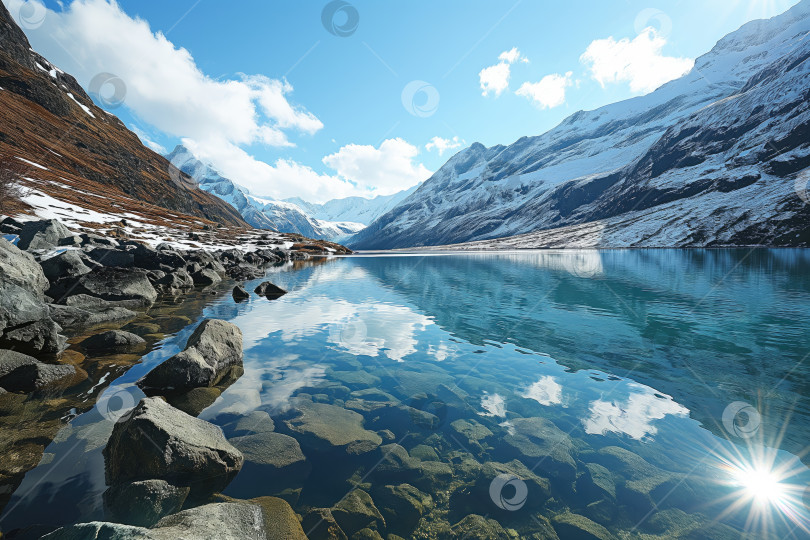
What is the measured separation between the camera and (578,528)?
21.7 ft

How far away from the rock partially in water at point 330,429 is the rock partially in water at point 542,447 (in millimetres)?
3652

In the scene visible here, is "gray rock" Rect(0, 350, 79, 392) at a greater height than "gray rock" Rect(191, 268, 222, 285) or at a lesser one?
lesser

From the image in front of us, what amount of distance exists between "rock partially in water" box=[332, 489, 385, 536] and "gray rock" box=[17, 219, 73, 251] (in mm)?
42357

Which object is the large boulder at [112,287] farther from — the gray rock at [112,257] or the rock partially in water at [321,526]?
the rock partially in water at [321,526]

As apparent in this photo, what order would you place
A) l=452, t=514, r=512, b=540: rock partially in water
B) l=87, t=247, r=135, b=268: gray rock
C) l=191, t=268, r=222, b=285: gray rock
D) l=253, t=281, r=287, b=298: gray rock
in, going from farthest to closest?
l=191, t=268, r=222, b=285: gray rock, l=253, t=281, r=287, b=298: gray rock, l=87, t=247, r=135, b=268: gray rock, l=452, t=514, r=512, b=540: rock partially in water

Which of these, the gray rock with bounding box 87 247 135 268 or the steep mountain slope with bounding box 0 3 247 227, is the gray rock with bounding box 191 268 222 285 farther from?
the steep mountain slope with bounding box 0 3 247 227

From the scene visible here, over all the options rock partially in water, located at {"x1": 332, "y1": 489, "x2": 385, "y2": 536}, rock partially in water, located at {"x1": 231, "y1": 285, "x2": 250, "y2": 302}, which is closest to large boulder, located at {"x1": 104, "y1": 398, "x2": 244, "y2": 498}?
rock partially in water, located at {"x1": 332, "y1": 489, "x2": 385, "y2": 536}

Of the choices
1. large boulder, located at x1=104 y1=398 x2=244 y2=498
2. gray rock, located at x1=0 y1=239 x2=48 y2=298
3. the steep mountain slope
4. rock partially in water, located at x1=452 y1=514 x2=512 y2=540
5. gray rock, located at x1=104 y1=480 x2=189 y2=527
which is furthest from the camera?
the steep mountain slope

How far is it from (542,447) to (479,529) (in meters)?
3.57

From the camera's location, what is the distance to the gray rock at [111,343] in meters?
15.4

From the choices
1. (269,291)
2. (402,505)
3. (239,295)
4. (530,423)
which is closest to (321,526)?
(402,505)

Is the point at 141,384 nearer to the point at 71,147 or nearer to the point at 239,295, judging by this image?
the point at 239,295

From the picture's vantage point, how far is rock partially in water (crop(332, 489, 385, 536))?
255 inches

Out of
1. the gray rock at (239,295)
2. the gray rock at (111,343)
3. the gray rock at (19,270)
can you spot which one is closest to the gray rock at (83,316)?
the gray rock at (19,270)
